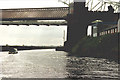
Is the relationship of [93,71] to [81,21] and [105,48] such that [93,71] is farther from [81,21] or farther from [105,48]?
[81,21]

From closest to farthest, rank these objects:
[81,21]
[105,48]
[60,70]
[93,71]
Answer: [93,71]
[60,70]
[105,48]
[81,21]

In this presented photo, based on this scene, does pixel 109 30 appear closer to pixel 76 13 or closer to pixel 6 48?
pixel 76 13

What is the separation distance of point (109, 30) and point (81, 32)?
11068mm

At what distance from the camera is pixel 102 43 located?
68562 mm

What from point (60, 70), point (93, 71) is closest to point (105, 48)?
point (93, 71)

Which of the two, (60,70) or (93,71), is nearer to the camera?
(93,71)

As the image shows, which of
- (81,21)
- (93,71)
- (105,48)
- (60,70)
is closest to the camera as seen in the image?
(93,71)

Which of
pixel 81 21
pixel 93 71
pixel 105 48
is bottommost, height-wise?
pixel 93 71

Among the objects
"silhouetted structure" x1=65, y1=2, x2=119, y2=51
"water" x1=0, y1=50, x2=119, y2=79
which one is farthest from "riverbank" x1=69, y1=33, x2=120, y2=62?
"silhouetted structure" x1=65, y1=2, x2=119, y2=51

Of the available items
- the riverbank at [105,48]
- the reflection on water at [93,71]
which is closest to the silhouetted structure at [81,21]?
the riverbank at [105,48]

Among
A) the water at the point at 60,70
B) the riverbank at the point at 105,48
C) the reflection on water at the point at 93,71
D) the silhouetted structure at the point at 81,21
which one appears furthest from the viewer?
the silhouetted structure at the point at 81,21

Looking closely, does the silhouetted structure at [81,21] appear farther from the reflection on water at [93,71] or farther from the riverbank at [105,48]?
the reflection on water at [93,71]

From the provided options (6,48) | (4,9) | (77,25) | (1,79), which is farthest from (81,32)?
(1,79)

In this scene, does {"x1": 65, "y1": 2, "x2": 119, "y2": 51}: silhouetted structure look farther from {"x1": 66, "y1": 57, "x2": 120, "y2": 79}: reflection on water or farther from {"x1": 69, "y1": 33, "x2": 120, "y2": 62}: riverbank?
{"x1": 66, "y1": 57, "x2": 120, "y2": 79}: reflection on water
